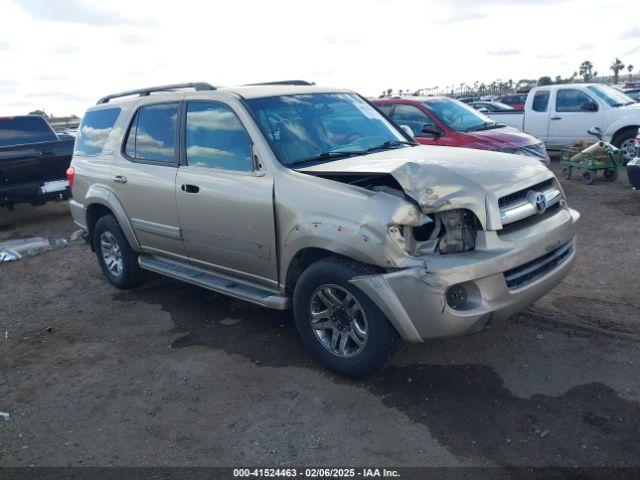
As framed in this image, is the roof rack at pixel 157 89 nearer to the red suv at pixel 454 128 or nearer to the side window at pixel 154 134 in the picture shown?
the side window at pixel 154 134

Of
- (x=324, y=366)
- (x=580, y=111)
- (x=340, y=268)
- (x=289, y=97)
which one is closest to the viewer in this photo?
(x=340, y=268)

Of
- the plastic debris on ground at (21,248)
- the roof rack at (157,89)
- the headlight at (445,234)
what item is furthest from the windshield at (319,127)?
the plastic debris on ground at (21,248)

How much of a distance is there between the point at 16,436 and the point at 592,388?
3.60 metres

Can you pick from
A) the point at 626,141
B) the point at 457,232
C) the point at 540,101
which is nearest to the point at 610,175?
the point at 626,141

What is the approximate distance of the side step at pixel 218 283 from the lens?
419 centimetres

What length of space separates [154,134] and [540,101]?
34.5 ft

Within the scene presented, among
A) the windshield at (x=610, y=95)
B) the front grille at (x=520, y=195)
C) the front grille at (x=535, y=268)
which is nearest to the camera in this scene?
the front grille at (x=535, y=268)

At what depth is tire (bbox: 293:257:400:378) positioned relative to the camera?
3568mm

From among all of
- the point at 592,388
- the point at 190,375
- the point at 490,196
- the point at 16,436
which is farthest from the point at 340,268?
the point at 16,436

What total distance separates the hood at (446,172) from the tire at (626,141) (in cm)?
823

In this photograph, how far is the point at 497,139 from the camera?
8.68 metres

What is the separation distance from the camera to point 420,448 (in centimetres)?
312

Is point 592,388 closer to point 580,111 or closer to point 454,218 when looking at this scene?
point 454,218

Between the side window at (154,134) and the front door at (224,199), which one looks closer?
the front door at (224,199)
